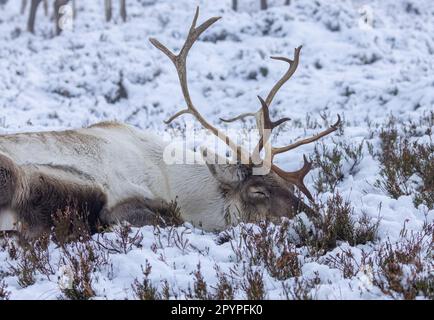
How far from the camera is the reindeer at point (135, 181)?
479 centimetres

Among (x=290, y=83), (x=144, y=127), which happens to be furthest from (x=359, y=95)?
(x=144, y=127)

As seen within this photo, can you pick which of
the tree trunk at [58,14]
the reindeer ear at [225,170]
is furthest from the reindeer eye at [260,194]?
the tree trunk at [58,14]

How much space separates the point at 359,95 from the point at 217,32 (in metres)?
7.79

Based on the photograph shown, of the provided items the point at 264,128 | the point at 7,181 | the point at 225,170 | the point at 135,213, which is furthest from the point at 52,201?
the point at 264,128

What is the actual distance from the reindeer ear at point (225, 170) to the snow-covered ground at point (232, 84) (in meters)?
0.54

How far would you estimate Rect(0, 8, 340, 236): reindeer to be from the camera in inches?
189

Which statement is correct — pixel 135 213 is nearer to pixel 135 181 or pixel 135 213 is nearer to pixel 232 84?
pixel 135 181

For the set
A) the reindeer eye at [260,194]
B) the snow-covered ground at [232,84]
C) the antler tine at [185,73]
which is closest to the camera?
the snow-covered ground at [232,84]

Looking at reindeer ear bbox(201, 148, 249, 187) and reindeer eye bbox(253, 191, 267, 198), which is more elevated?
reindeer ear bbox(201, 148, 249, 187)

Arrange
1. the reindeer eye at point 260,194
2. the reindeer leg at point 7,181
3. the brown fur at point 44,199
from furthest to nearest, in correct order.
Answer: the reindeer eye at point 260,194 → the brown fur at point 44,199 → the reindeer leg at point 7,181

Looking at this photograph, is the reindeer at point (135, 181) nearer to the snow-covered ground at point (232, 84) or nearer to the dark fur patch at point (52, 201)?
the dark fur patch at point (52, 201)

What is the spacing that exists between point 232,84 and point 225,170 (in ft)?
32.4

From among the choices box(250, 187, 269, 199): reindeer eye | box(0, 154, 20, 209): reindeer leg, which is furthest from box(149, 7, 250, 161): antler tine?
box(0, 154, 20, 209): reindeer leg

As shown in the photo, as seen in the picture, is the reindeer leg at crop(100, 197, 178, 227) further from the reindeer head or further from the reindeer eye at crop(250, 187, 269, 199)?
the reindeer eye at crop(250, 187, 269, 199)
